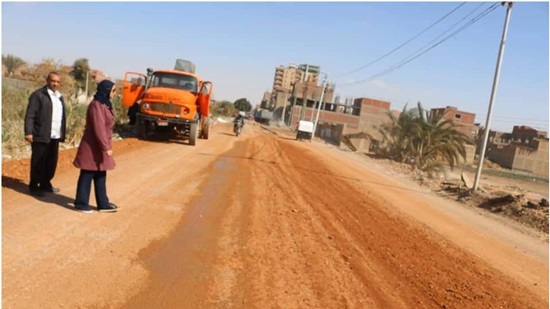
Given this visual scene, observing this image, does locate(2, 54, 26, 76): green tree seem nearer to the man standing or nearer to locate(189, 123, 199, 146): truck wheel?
locate(189, 123, 199, 146): truck wheel

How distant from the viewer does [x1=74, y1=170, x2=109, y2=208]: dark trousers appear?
620 centimetres

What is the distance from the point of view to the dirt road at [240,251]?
4.29m

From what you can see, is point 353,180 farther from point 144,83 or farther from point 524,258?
point 144,83

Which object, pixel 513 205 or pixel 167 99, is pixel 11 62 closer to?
pixel 167 99

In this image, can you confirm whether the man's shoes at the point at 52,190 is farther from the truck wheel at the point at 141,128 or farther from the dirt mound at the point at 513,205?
the dirt mound at the point at 513,205

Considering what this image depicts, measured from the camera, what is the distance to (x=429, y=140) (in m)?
27.8

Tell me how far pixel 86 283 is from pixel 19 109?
14.8m

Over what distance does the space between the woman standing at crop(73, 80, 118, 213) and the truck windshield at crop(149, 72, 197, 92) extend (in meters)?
11.6

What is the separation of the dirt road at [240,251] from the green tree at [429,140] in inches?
657

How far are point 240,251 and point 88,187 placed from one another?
2206mm

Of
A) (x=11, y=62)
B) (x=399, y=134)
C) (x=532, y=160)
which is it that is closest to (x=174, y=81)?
(x=399, y=134)

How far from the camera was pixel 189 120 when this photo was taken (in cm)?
1692

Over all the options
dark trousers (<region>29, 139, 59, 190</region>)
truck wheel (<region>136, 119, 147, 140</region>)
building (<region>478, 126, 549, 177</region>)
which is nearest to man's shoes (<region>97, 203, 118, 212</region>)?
dark trousers (<region>29, 139, 59, 190</region>)

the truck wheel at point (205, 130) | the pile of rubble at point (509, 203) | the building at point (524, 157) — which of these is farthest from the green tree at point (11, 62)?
the building at point (524, 157)
